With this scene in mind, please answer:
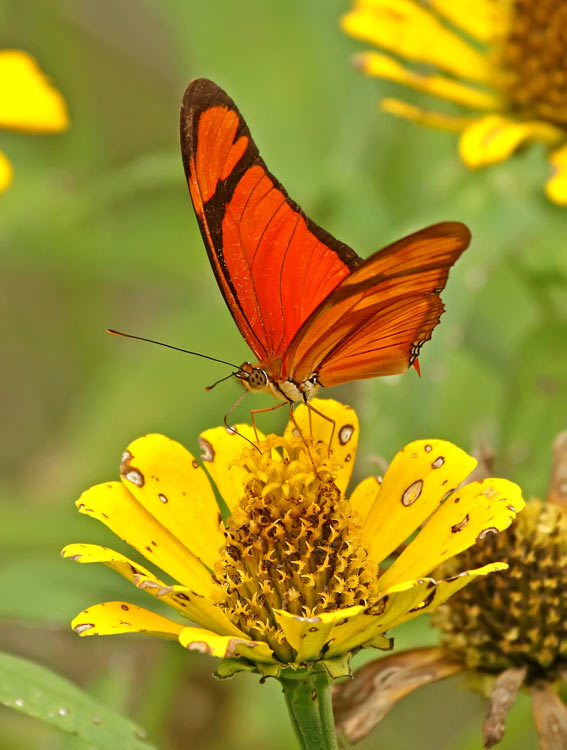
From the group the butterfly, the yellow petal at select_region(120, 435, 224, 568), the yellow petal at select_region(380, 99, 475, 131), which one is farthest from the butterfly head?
the yellow petal at select_region(380, 99, 475, 131)

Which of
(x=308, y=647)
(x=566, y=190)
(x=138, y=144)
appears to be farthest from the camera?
(x=138, y=144)

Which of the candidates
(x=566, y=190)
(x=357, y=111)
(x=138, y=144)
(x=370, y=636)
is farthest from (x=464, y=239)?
(x=138, y=144)

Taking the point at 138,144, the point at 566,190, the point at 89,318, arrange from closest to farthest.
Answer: the point at 566,190
the point at 89,318
the point at 138,144

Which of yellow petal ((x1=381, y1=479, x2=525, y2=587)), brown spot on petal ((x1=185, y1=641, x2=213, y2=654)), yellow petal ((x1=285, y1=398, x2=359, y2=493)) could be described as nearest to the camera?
brown spot on petal ((x1=185, y1=641, x2=213, y2=654))

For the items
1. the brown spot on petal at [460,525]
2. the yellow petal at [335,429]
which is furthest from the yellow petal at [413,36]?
the brown spot on petal at [460,525]

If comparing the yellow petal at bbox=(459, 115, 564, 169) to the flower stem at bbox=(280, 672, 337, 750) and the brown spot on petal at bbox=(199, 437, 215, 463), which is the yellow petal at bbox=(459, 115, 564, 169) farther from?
the flower stem at bbox=(280, 672, 337, 750)

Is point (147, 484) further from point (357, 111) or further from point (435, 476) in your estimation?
point (357, 111)

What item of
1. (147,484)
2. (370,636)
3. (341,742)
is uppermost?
(147,484)
